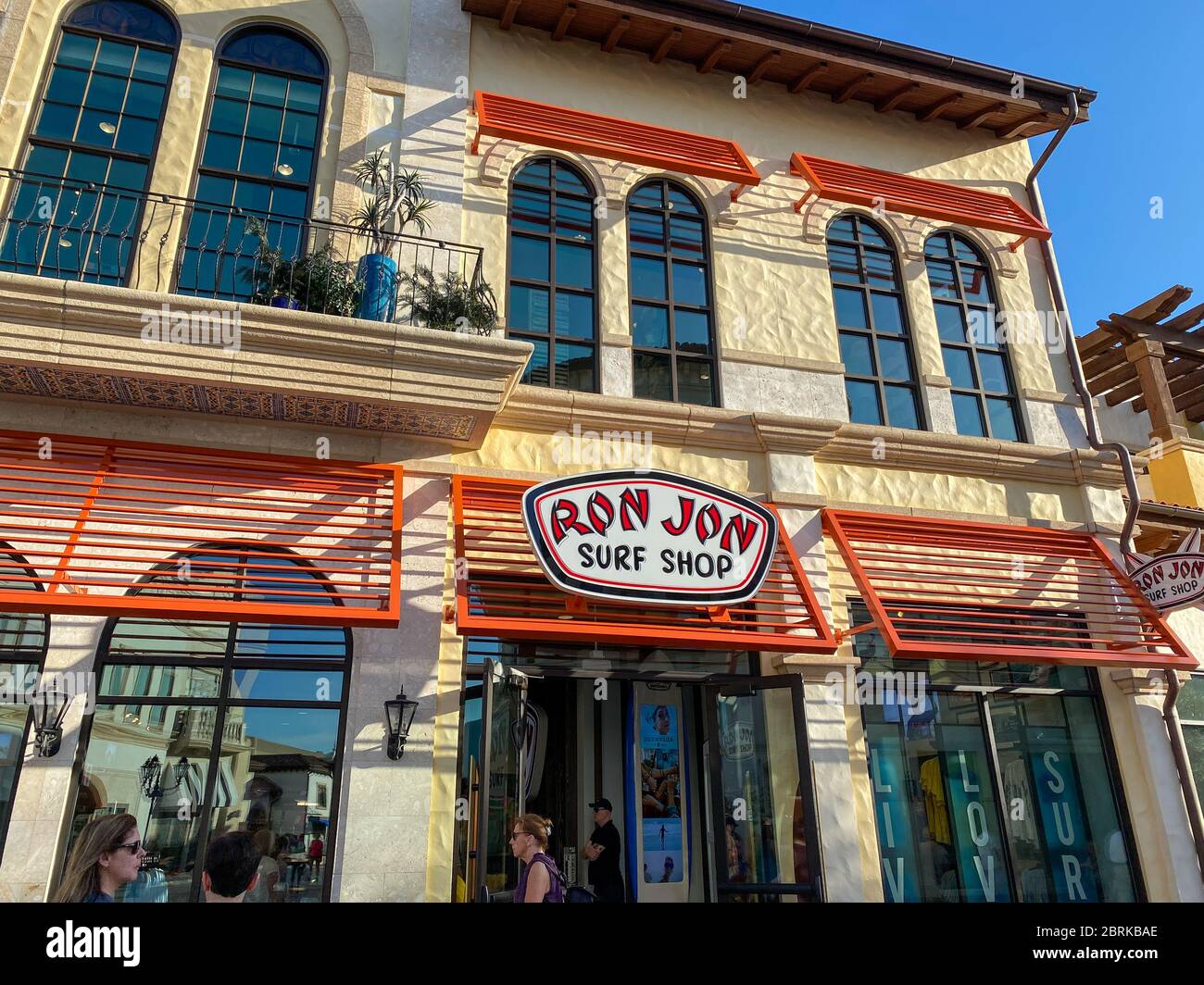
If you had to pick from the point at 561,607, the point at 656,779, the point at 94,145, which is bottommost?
the point at 656,779

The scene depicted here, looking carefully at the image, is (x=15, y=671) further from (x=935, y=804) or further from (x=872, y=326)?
(x=872, y=326)

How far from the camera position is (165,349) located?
6.50 meters

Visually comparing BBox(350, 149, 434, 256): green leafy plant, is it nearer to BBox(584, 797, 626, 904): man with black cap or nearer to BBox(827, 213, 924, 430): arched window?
BBox(827, 213, 924, 430): arched window

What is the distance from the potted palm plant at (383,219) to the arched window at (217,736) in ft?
8.04

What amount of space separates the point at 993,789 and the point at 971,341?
549cm

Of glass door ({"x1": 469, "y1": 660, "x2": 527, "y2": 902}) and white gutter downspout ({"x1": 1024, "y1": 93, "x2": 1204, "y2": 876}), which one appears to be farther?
white gutter downspout ({"x1": 1024, "y1": 93, "x2": 1204, "y2": 876})

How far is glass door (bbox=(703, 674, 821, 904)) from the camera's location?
24.0 feet

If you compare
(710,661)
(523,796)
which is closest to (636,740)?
(710,661)

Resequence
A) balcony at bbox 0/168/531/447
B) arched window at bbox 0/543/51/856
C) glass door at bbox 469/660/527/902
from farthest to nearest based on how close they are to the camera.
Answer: glass door at bbox 469/660/527/902
balcony at bbox 0/168/531/447
arched window at bbox 0/543/51/856

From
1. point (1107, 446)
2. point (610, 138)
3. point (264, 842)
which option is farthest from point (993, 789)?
point (610, 138)

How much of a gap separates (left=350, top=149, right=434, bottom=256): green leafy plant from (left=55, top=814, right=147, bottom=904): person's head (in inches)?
217

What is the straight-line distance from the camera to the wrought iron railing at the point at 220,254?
24.6 feet

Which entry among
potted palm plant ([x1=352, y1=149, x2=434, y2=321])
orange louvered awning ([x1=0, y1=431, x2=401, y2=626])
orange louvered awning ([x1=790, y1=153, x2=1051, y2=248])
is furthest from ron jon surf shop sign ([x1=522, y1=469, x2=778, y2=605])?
orange louvered awning ([x1=790, y1=153, x2=1051, y2=248])

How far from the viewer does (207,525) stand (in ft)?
22.3
